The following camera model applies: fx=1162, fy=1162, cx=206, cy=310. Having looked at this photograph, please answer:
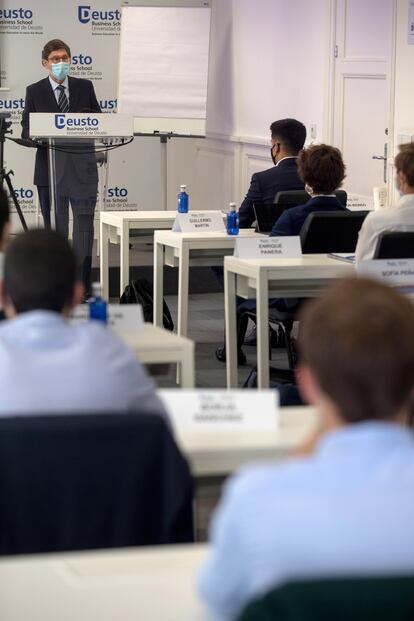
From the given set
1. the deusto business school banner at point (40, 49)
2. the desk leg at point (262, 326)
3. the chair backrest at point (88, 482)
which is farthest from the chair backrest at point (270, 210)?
the deusto business school banner at point (40, 49)

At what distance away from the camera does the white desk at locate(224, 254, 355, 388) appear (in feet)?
17.1

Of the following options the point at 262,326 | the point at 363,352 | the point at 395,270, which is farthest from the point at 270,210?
the point at 363,352

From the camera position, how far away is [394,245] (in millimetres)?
4965

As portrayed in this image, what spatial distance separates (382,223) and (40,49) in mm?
7278

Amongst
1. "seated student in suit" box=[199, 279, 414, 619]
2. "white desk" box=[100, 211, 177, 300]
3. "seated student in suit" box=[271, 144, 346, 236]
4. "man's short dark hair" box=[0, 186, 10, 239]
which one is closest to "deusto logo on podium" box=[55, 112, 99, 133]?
"white desk" box=[100, 211, 177, 300]

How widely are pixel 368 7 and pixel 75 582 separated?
26.9 feet

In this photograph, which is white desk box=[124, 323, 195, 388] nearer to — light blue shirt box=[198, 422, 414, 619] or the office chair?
light blue shirt box=[198, 422, 414, 619]

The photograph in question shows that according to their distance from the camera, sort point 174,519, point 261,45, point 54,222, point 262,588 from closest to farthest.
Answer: point 262,588, point 174,519, point 54,222, point 261,45

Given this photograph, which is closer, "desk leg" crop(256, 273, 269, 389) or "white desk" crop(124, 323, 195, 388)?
"white desk" crop(124, 323, 195, 388)

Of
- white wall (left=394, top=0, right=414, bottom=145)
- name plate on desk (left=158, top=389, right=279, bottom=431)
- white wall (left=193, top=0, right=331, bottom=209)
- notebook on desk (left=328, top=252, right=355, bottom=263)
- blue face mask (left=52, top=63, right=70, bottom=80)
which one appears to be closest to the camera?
name plate on desk (left=158, top=389, right=279, bottom=431)

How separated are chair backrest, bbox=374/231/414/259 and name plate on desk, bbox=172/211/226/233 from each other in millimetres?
1745

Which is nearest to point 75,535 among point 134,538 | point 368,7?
point 134,538

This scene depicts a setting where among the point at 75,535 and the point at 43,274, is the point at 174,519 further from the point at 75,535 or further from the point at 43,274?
the point at 43,274

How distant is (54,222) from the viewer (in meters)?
7.89
